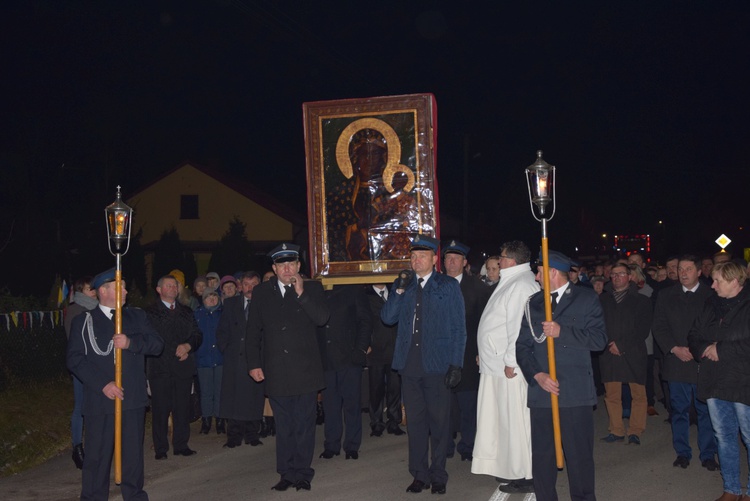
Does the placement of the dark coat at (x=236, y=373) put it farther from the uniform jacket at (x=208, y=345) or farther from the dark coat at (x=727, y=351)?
the dark coat at (x=727, y=351)

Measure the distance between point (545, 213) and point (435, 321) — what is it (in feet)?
4.56

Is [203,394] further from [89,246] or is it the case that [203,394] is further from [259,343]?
[89,246]

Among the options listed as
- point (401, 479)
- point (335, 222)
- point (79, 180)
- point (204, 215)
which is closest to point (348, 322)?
point (335, 222)

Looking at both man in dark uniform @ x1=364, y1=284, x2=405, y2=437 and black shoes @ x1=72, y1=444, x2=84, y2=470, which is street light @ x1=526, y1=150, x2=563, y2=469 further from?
black shoes @ x1=72, y1=444, x2=84, y2=470

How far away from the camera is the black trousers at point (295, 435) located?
786cm

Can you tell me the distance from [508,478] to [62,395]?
24.1ft

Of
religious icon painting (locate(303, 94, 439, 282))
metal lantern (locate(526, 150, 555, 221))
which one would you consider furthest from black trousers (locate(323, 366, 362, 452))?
metal lantern (locate(526, 150, 555, 221))

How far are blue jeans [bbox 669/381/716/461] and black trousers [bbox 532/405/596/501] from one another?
2.30m

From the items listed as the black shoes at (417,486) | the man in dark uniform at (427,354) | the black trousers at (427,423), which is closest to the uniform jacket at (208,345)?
the man in dark uniform at (427,354)

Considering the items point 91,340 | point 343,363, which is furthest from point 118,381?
point 343,363

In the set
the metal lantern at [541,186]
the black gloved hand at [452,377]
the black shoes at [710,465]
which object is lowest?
the black shoes at [710,465]

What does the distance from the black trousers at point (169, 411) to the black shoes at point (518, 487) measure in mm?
3848

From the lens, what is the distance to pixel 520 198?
55.3 m

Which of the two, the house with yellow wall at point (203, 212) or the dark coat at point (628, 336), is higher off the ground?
the house with yellow wall at point (203, 212)
